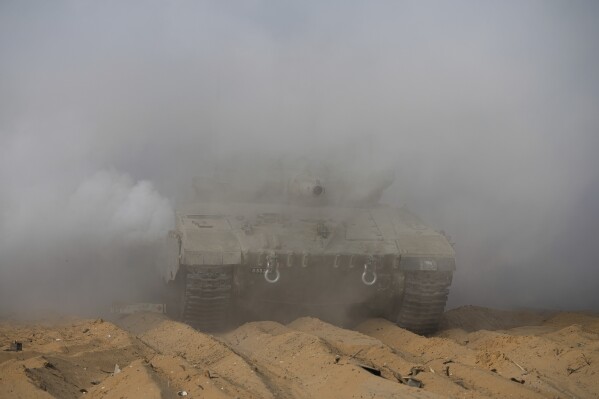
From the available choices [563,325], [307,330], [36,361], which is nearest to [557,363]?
[307,330]

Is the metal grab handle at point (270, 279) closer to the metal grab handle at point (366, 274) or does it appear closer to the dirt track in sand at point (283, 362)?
the dirt track in sand at point (283, 362)

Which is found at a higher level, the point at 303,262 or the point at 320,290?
the point at 303,262

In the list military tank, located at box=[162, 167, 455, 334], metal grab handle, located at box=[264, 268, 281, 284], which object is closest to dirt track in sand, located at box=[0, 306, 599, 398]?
military tank, located at box=[162, 167, 455, 334]

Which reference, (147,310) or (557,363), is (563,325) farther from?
(147,310)

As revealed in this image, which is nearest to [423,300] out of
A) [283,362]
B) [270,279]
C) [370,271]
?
[370,271]

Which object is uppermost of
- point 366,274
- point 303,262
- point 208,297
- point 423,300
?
point 303,262

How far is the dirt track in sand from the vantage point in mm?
7270

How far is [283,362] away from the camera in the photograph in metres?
8.99

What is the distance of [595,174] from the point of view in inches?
741

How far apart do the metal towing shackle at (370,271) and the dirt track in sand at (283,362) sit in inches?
26.3

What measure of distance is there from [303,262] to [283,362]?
2.79 m

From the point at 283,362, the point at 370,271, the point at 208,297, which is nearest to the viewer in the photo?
the point at 283,362

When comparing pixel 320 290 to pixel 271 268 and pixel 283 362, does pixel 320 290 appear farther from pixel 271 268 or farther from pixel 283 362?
pixel 283 362

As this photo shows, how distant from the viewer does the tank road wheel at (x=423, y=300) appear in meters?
12.1
